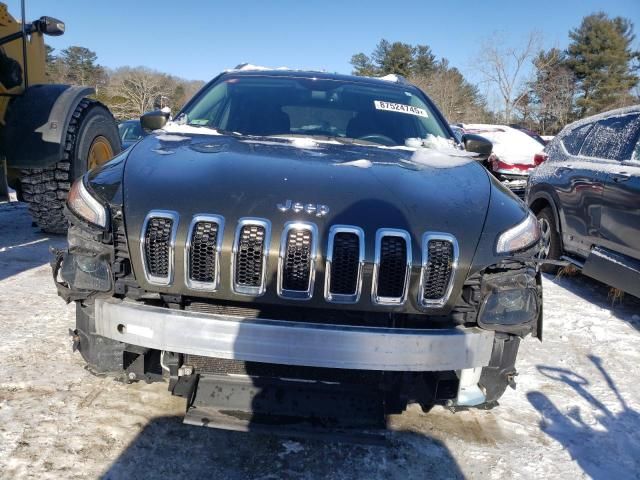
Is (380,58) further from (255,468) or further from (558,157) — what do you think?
(255,468)

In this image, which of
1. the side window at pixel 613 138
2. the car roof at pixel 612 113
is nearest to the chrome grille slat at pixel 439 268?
the side window at pixel 613 138

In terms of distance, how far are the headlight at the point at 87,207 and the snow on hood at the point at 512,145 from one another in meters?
8.26

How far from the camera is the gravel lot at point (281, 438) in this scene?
2.12 m

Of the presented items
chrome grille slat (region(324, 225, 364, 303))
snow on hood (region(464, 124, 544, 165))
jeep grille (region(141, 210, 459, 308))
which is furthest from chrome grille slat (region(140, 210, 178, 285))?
snow on hood (region(464, 124, 544, 165))

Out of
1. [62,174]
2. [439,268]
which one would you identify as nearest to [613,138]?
[439,268]

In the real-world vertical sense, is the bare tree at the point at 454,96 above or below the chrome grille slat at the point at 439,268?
above

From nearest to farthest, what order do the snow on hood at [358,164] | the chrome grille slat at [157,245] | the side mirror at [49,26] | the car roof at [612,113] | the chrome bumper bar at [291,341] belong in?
the chrome bumper bar at [291,341], the chrome grille slat at [157,245], the snow on hood at [358,164], the car roof at [612,113], the side mirror at [49,26]

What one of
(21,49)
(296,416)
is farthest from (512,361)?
(21,49)

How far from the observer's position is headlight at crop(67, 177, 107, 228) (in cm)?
203

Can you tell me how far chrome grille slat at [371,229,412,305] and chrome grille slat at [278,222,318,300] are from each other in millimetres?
248

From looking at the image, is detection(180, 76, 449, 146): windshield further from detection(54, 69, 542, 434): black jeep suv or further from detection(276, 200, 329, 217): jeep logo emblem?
detection(276, 200, 329, 217): jeep logo emblem

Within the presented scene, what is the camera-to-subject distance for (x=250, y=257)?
75.8 inches

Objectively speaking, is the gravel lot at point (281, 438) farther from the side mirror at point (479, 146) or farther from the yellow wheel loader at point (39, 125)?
the yellow wheel loader at point (39, 125)

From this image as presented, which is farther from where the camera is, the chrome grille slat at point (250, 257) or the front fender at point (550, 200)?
the front fender at point (550, 200)
